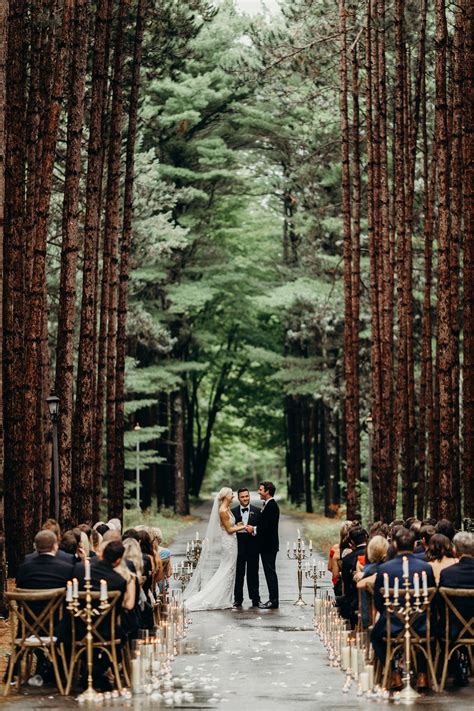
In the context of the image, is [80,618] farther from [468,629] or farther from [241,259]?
[241,259]

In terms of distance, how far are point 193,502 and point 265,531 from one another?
52376 mm

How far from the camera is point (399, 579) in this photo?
45.2ft

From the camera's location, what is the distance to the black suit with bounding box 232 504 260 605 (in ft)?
75.3

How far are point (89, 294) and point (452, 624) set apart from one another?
583 inches

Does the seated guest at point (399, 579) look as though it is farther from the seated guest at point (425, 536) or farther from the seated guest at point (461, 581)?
the seated guest at point (425, 536)

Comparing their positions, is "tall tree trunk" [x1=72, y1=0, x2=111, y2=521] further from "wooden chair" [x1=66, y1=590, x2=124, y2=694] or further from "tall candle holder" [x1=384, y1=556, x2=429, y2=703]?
"tall candle holder" [x1=384, y1=556, x2=429, y2=703]

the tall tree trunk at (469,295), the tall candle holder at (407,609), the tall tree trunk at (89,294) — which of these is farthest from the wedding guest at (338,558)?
the tall tree trunk at (89,294)

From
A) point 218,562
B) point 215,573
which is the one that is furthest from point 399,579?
point 218,562

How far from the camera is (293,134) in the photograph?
56.3 meters

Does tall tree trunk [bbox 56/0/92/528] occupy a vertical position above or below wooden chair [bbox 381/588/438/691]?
above

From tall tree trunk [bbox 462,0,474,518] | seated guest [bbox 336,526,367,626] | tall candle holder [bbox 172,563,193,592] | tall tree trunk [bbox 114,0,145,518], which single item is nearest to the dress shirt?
tall candle holder [bbox 172,563,193,592]

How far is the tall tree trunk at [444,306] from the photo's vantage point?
78.6 ft

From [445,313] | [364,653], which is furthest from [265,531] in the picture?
[364,653]

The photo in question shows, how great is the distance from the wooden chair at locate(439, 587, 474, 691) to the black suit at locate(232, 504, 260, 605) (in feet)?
29.5
